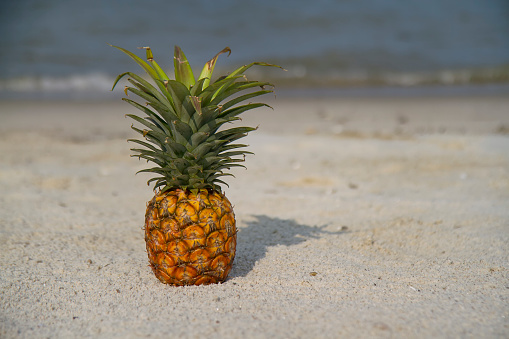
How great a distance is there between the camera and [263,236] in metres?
4.62

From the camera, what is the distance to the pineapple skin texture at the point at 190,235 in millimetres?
3168

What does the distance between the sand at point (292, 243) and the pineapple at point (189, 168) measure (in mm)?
230

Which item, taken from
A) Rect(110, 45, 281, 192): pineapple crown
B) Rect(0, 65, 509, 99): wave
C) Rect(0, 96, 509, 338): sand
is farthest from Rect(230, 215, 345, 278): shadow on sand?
Rect(0, 65, 509, 99): wave

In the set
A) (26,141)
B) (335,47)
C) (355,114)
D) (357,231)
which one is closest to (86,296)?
(357,231)

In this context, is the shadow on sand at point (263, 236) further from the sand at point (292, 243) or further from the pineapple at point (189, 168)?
the pineapple at point (189, 168)

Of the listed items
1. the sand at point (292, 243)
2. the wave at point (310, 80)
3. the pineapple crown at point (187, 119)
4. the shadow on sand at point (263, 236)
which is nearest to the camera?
the sand at point (292, 243)

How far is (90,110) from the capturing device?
14102 millimetres

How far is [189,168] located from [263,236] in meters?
1.65

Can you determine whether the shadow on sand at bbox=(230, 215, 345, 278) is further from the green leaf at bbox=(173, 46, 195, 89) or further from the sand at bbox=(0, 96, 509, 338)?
the green leaf at bbox=(173, 46, 195, 89)

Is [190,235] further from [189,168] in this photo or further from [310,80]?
[310,80]

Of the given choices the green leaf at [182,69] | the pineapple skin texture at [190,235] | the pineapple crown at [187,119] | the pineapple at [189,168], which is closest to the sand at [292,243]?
the pineapple skin texture at [190,235]

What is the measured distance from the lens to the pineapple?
3137mm

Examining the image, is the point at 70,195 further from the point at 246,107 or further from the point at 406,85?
the point at 406,85

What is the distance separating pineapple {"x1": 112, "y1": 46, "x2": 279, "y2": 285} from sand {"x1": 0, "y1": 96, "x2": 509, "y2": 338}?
0.75 ft
